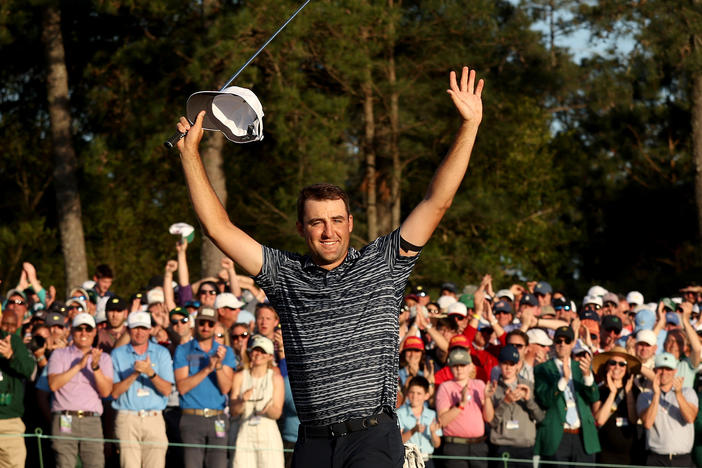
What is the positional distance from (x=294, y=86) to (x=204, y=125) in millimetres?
15656

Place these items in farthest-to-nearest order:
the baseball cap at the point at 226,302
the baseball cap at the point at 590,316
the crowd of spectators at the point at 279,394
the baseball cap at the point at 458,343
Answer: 1. the baseball cap at the point at 590,316
2. the baseball cap at the point at 226,302
3. the baseball cap at the point at 458,343
4. the crowd of spectators at the point at 279,394

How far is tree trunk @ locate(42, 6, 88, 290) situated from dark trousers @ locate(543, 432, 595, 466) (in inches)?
540

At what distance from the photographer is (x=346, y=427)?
168 inches

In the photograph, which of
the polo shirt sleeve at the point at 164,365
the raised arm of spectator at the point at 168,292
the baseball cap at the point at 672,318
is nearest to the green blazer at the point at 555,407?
the baseball cap at the point at 672,318

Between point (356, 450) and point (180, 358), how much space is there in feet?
20.6

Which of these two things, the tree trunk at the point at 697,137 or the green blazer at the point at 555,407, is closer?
the green blazer at the point at 555,407

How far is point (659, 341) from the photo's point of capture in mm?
11570

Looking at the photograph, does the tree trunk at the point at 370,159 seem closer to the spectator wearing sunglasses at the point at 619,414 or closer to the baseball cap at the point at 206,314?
the baseball cap at the point at 206,314

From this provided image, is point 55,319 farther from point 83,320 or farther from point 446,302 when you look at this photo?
point 446,302

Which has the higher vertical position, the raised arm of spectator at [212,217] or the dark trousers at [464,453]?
the raised arm of spectator at [212,217]

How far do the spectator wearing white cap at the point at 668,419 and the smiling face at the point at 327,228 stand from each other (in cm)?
603

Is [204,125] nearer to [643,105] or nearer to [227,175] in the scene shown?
[227,175]

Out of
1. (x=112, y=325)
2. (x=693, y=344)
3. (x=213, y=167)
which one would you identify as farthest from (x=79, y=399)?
(x=213, y=167)

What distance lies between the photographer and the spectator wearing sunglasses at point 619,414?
9.91 metres
